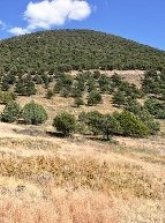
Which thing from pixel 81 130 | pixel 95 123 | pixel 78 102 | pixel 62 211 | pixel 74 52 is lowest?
pixel 81 130

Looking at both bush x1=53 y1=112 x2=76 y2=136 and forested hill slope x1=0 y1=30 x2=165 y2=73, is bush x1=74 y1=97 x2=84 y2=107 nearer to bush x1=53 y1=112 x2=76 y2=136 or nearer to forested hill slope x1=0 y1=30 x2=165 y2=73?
bush x1=53 y1=112 x2=76 y2=136

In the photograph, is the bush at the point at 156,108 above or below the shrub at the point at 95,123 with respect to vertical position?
above

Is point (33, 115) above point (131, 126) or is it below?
above

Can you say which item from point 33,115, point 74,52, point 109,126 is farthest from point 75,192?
point 74,52

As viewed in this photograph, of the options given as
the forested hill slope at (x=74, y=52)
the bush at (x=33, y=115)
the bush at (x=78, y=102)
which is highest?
the forested hill slope at (x=74, y=52)

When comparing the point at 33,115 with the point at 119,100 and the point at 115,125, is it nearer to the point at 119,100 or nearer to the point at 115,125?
the point at 115,125

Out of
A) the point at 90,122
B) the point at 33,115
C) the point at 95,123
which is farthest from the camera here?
the point at 33,115

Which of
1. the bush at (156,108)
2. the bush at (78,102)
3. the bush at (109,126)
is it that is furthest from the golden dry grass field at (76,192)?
the bush at (156,108)

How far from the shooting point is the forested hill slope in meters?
114

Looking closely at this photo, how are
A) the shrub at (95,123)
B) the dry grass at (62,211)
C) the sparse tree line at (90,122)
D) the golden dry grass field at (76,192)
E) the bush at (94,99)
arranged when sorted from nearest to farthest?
the dry grass at (62,211)
the golden dry grass field at (76,192)
the sparse tree line at (90,122)
the shrub at (95,123)
the bush at (94,99)

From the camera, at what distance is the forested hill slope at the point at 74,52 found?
113750mm

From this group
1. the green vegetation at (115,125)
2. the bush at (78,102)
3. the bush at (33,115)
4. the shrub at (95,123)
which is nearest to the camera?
the green vegetation at (115,125)

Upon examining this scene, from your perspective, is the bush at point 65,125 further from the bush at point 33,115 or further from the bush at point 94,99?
the bush at point 94,99

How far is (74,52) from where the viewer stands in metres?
127
